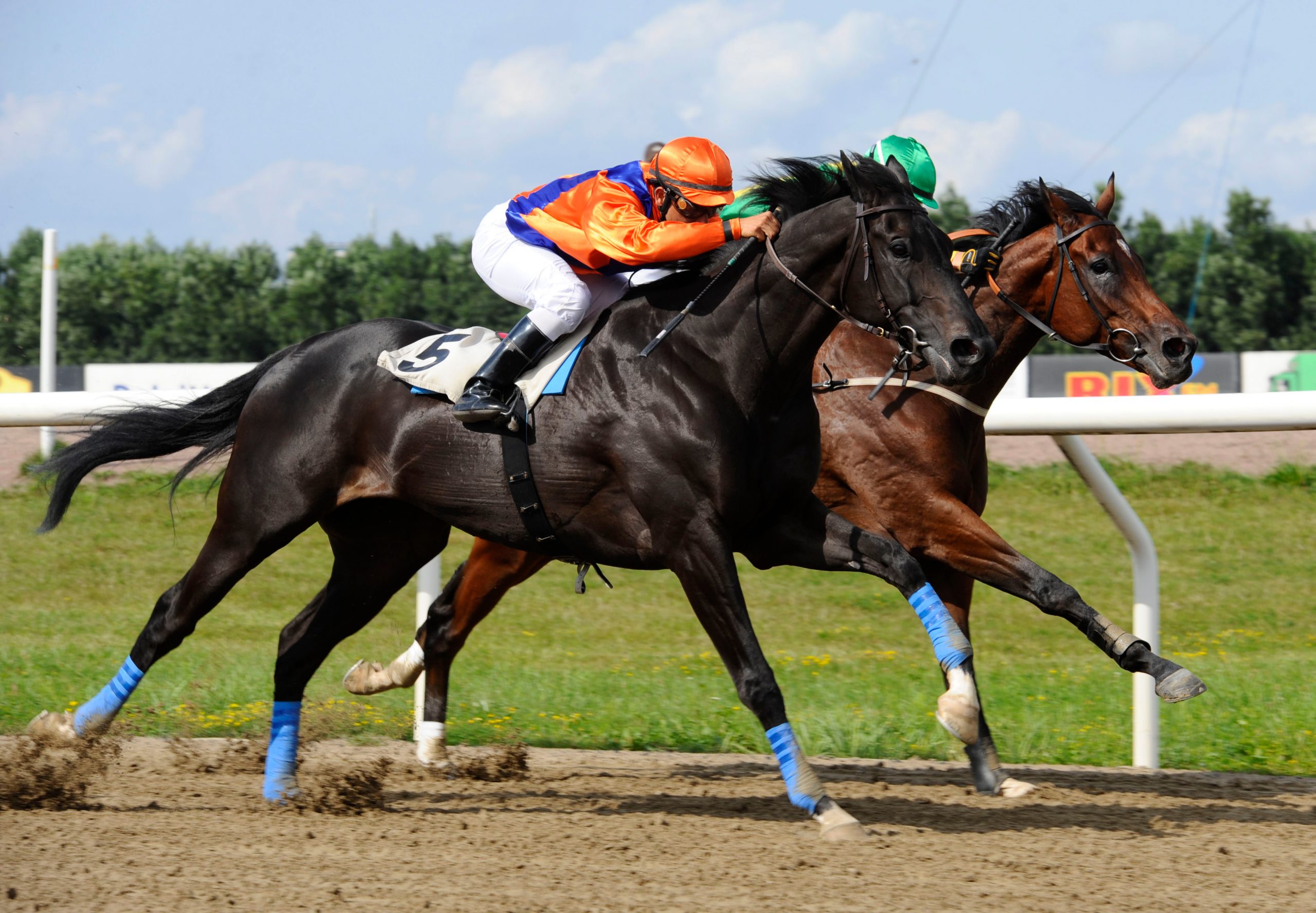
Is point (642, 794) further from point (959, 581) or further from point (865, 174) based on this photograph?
point (865, 174)

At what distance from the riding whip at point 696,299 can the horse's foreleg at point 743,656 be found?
53 centimetres

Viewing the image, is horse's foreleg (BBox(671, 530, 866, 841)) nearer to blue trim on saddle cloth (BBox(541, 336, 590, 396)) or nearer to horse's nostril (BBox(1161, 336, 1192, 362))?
blue trim on saddle cloth (BBox(541, 336, 590, 396))

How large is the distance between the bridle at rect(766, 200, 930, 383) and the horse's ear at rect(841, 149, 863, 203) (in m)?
0.01

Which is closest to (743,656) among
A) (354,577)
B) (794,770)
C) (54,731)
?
(794,770)

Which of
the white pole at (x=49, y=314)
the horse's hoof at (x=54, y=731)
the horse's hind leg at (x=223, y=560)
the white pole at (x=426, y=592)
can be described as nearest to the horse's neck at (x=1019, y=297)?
the white pole at (x=426, y=592)

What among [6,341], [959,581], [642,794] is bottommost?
[642,794]

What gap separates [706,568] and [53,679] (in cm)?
380

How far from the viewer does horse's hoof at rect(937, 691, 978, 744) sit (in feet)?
11.2

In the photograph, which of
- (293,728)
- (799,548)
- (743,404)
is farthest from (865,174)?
(293,728)

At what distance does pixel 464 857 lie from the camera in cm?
329

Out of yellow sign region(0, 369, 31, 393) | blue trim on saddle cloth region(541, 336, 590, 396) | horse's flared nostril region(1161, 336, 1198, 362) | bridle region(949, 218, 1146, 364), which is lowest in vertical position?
blue trim on saddle cloth region(541, 336, 590, 396)

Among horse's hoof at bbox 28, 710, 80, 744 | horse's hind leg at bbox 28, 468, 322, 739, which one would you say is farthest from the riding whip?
horse's hoof at bbox 28, 710, 80, 744

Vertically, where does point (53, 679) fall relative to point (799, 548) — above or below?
below

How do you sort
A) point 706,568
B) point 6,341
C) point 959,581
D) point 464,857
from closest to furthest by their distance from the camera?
point 464,857, point 706,568, point 959,581, point 6,341
